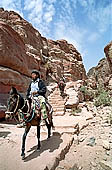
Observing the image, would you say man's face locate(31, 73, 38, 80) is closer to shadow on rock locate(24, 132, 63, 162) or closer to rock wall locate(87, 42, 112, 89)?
shadow on rock locate(24, 132, 63, 162)

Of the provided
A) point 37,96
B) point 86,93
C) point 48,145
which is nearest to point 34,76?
point 37,96

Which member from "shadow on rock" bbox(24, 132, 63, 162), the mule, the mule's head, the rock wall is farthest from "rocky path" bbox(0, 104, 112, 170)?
the rock wall

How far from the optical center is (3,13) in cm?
2164

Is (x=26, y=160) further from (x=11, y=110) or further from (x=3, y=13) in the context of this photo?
→ (x=3, y=13)

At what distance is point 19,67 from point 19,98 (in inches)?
247

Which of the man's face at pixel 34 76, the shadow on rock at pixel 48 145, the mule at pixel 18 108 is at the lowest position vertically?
the shadow on rock at pixel 48 145

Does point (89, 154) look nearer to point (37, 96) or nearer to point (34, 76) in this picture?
point (37, 96)

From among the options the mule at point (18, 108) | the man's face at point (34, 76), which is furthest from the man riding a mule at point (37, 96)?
the mule at point (18, 108)

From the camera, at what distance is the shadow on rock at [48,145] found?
310 centimetres

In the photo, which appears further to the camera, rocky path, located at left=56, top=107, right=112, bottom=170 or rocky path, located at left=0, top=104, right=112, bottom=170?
rocky path, located at left=56, top=107, right=112, bottom=170

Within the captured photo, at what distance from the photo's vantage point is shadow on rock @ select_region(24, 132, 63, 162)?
310cm

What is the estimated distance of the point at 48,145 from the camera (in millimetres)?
3730

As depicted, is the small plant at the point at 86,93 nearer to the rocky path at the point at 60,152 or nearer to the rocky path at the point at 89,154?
the rocky path at the point at 60,152

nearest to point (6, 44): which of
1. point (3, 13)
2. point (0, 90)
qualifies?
point (0, 90)
